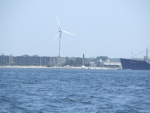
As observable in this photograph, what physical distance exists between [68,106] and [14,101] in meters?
5.36

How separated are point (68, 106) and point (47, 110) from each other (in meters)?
3.52

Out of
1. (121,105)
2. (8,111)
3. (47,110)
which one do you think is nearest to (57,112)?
(47,110)

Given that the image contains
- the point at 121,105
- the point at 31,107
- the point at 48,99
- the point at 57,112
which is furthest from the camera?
the point at 48,99

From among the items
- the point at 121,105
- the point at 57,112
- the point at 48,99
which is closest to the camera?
the point at 57,112

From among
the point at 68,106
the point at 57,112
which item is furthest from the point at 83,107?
the point at 57,112

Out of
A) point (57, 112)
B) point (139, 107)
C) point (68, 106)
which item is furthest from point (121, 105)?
point (57, 112)

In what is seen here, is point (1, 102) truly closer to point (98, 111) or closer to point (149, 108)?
point (98, 111)

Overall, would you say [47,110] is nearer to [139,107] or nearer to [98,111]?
[98,111]

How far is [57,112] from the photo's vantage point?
122ft

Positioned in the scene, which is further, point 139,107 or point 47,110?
point 139,107

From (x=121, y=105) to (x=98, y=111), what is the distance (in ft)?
14.7

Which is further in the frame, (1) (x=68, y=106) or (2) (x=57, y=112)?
(1) (x=68, y=106)

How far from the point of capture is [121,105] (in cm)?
4219

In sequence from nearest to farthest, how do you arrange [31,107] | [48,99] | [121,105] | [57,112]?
1. [57,112]
2. [31,107]
3. [121,105]
4. [48,99]
